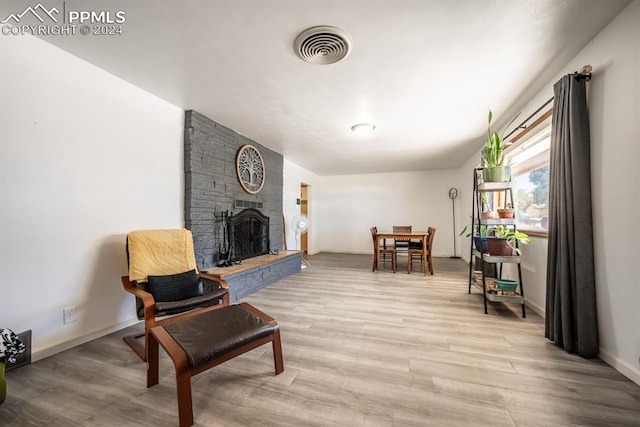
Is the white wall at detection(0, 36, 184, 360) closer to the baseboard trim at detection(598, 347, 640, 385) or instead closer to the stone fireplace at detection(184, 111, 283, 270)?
the stone fireplace at detection(184, 111, 283, 270)

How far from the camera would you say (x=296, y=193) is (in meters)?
6.06

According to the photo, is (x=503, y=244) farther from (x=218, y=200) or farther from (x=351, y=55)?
(x=218, y=200)

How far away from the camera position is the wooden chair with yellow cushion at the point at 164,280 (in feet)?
6.23

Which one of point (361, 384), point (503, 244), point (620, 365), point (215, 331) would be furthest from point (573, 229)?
point (215, 331)

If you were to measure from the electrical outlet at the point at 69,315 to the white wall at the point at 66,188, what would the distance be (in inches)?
1.3

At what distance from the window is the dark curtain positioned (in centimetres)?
50

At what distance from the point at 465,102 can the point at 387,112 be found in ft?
2.79

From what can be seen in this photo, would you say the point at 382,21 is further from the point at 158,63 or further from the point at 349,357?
the point at 349,357

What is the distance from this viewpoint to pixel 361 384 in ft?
4.99

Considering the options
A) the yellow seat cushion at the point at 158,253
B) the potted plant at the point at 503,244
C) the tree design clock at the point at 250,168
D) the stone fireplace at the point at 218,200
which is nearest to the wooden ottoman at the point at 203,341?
the yellow seat cushion at the point at 158,253

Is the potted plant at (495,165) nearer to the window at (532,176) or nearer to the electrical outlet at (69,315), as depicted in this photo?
the window at (532,176)

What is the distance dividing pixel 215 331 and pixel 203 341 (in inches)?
4.8

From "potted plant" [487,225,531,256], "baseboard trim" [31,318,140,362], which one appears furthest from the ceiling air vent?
"baseboard trim" [31,318,140,362]

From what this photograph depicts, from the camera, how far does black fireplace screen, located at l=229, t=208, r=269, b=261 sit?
144 inches
